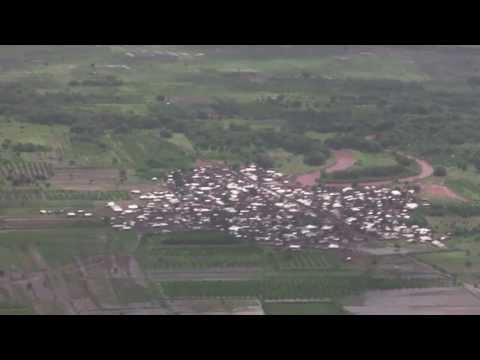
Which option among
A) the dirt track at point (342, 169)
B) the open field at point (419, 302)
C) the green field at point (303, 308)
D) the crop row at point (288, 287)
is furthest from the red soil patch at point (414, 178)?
the green field at point (303, 308)

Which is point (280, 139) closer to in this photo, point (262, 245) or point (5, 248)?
point (262, 245)

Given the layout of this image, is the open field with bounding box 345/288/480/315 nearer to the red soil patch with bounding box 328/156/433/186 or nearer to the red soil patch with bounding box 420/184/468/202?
the red soil patch with bounding box 420/184/468/202

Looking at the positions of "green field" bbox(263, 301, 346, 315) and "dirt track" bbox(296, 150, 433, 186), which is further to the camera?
"dirt track" bbox(296, 150, 433, 186)

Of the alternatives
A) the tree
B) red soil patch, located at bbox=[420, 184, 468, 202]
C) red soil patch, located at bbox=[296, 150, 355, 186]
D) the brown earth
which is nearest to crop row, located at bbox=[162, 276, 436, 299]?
red soil patch, located at bbox=[420, 184, 468, 202]

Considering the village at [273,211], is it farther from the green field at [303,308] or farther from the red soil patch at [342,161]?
the green field at [303,308]

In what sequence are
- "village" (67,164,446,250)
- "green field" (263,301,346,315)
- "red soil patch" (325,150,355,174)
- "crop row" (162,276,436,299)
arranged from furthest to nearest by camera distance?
1. "red soil patch" (325,150,355,174)
2. "village" (67,164,446,250)
3. "crop row" (162,276,436,299)
4. "green field" (263,301,346,315)

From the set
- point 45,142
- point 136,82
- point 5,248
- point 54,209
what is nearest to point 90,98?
point 136,82

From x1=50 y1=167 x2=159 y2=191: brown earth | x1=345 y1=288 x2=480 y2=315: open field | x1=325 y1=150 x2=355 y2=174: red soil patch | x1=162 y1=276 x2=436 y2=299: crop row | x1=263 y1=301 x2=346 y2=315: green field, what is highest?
x1=50 y1=167 x2=159 y2=191: brown earth

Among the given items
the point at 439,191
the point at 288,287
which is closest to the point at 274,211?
the point at 288,287
